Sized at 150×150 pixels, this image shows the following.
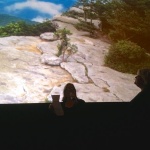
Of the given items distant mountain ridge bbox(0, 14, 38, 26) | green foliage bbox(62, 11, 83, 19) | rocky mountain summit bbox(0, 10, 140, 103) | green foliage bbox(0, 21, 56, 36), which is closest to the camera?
distant mountain ridge bbox(0, 14, 38, 26)

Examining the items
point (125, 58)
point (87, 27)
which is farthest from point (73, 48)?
point (125, 58)

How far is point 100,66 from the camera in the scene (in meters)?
5.47

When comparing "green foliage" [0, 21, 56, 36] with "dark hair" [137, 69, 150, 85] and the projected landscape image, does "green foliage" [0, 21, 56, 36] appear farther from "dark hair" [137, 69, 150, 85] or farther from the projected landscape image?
"dark hair" [137, 69, 150, 85]

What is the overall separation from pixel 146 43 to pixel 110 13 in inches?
45.6

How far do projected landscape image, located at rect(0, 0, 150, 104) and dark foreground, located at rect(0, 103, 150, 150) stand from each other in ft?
7.25

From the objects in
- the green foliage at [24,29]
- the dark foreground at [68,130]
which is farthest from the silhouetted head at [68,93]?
the green foliage at [24,29]

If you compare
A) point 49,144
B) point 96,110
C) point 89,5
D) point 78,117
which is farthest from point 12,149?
point 89,5

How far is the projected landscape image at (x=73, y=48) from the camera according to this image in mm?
4625

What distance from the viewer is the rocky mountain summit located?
15.4 feet

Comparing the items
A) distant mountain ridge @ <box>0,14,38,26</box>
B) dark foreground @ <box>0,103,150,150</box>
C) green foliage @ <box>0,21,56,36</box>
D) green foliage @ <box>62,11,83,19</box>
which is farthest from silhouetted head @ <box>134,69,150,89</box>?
green foliage @ <box>62,11,83,19</box>

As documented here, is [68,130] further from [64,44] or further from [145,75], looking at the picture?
[64,44]

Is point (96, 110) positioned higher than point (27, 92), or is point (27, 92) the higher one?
point (96, 110)

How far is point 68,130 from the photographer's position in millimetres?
2125

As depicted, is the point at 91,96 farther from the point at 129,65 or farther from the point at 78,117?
the point at 78,117
